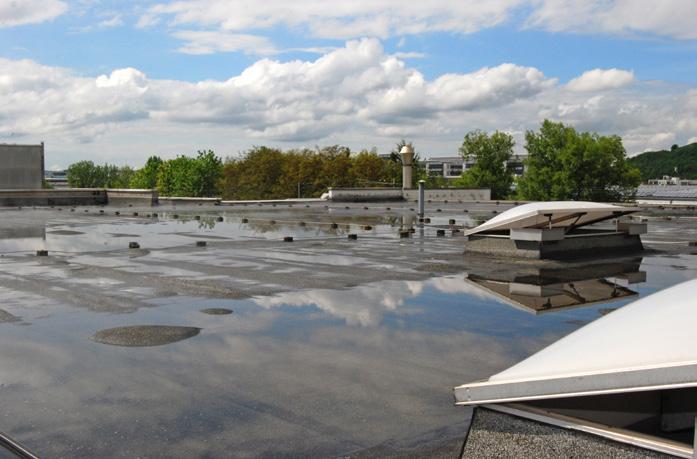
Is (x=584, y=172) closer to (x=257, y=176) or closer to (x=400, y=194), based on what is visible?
(x=400, y=194)

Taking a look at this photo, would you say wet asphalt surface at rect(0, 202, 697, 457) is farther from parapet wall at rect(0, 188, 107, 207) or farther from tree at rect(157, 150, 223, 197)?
tree at rect(157, 150, 223, 197)

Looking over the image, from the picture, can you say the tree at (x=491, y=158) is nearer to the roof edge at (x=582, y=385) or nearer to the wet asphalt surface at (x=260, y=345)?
the wet asphalt surface at (x=260, y=345)

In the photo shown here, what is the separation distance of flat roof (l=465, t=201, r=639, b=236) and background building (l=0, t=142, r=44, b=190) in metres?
54.9

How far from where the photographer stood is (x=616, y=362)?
3.44 metres

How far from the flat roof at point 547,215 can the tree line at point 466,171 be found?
5932cm

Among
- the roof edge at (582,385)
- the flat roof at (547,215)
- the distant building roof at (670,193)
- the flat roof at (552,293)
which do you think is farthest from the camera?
the distant building roof at (670,193)

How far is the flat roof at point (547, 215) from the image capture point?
15.5 m

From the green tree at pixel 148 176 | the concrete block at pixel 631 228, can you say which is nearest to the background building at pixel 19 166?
the concrete block at pixel 631 228

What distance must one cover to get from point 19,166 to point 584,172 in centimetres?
5365

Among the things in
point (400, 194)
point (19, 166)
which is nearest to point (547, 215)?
Result: point (400, 194)

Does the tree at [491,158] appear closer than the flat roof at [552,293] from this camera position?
No

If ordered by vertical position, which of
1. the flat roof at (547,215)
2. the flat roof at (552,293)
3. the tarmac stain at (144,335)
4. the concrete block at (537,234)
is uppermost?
the flat roof at (547,215)

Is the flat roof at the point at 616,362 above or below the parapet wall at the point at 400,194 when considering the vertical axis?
below

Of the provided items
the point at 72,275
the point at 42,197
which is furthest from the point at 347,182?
the point at 72,275
